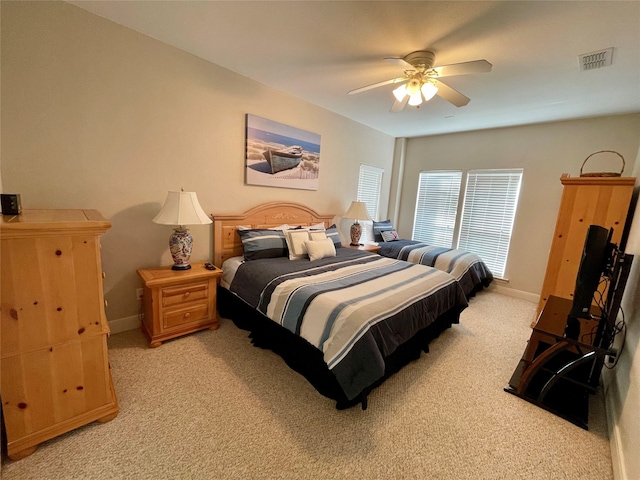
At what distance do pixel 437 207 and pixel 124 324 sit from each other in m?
4.97

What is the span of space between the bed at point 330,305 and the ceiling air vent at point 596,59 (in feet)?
6.86

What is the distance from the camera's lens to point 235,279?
103 inches

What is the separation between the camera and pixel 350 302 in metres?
1.85

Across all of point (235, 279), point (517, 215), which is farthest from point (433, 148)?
point (235, 279)

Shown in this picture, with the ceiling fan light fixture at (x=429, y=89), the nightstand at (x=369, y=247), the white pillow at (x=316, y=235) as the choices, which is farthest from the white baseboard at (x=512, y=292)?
the ceiling fan light fixture at (x=429, y=89)

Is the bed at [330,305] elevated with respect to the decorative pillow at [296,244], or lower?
lower

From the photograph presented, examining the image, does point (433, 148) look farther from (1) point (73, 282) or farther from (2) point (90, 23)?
(1) point (73, 282)

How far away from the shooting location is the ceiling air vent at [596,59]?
6.64 feet

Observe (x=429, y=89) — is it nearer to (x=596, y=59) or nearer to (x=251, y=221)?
(x=596, y=59)

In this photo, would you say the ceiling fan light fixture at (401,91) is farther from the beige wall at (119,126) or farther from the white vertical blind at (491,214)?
the white vertical blind at (491,214)

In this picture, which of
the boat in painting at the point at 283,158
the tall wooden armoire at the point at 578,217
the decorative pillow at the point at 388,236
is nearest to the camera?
the tall wooden armoire at the point at 578,217

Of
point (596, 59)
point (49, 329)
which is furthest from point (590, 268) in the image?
point (49, 329)

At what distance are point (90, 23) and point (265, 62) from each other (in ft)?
4.40

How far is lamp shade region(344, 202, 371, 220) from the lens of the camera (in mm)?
4152
